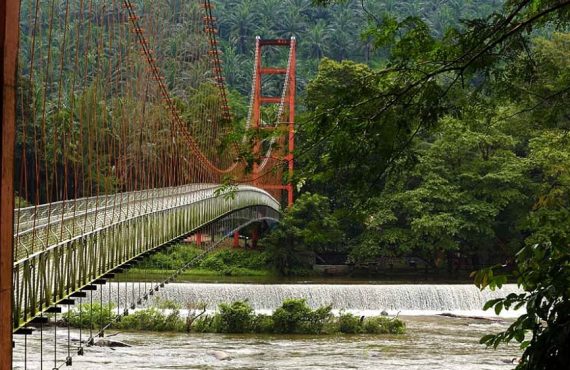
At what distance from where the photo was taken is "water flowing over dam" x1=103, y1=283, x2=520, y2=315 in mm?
32969

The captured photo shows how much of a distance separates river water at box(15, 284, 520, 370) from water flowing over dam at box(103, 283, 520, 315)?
30 millimetres

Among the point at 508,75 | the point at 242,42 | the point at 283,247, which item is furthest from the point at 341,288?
the point at 242,42

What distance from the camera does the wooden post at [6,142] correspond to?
3490 millimetres

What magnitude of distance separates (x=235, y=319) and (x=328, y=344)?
311cm

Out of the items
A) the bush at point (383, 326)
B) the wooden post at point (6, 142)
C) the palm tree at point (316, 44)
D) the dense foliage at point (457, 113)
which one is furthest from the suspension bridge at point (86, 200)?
the palm tree at point (316, 44)

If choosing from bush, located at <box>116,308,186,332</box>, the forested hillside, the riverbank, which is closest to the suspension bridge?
bush, located at <box>116,308,186,332</box>

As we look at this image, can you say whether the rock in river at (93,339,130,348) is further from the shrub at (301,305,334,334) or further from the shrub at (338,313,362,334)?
the shrub at (338,313,362,334)

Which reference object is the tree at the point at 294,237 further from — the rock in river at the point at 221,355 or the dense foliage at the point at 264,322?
the rock in river at the point at 221,355

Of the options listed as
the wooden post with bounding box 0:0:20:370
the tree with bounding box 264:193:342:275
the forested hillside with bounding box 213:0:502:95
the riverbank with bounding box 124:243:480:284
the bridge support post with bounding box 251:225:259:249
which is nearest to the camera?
the wooden post with bounding box 0:0:20:370

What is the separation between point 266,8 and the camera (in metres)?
98.6

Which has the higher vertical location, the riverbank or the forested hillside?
the forested hillside

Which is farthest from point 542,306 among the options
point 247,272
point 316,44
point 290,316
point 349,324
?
point 316,44

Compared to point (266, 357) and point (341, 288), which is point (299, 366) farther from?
point (341, 288)

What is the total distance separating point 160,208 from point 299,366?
4.65 m
